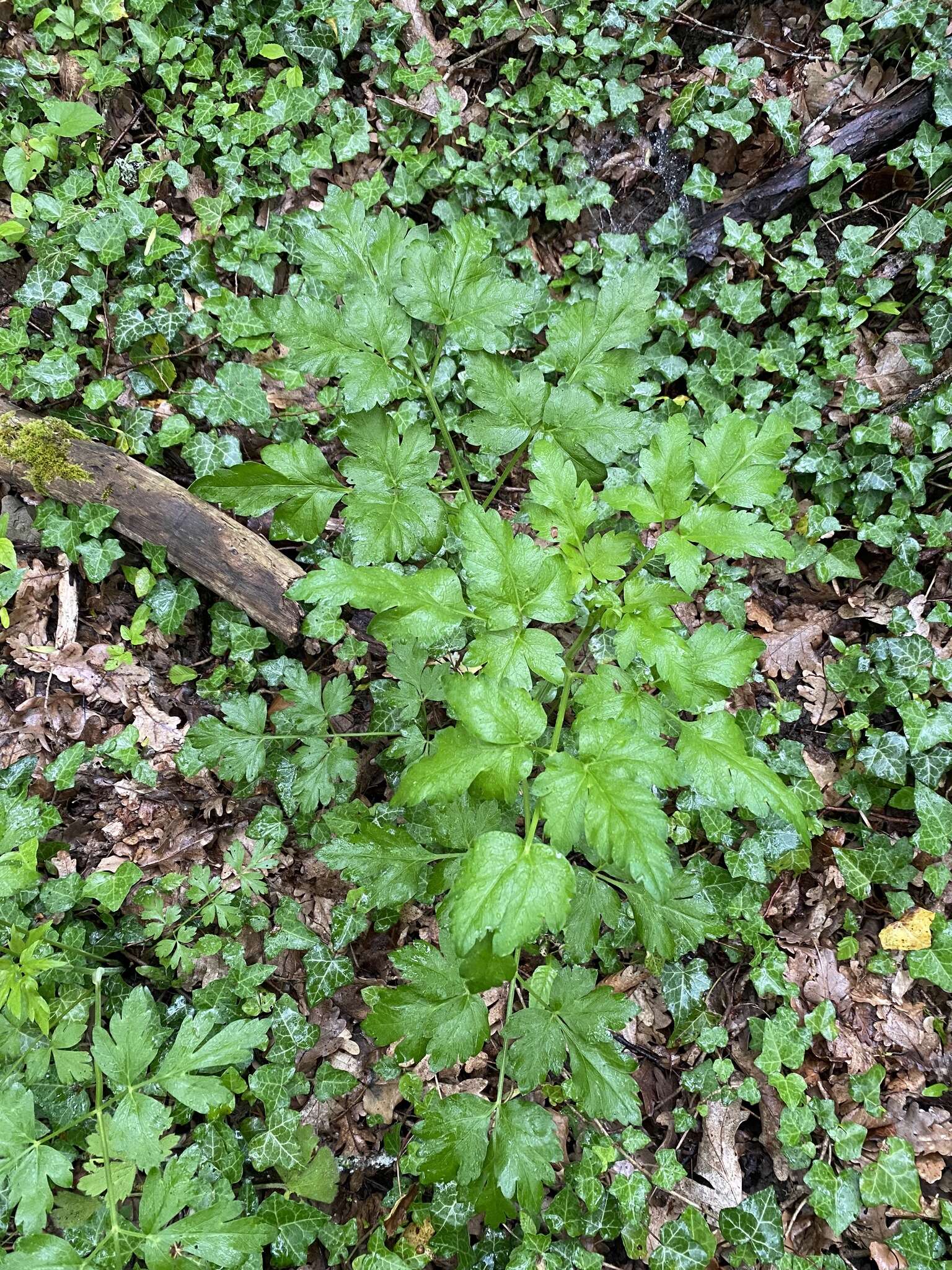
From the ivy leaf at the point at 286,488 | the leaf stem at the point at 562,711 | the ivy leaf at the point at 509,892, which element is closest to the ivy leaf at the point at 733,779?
the leaf stem at the point at 562,711

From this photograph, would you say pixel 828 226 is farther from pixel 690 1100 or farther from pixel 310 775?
Answer: pixel 690 1100

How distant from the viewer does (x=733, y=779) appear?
1984 mm

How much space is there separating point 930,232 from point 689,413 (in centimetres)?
122

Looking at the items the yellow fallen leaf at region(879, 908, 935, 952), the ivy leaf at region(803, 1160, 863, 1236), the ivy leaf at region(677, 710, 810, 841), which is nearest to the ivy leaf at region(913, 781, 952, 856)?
the yellow fallen leaf at region(879, 908, 935, 952)

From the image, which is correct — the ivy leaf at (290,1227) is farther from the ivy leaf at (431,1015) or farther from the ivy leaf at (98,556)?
the ivy leaf at (98,556)

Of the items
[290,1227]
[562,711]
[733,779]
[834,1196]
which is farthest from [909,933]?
[290,1227]

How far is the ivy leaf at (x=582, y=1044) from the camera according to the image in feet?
7.48

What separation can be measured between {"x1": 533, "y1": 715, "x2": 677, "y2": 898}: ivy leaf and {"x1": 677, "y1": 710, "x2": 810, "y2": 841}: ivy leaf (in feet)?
0.44

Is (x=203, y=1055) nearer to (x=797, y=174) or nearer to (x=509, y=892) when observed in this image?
(x=509, y=892)

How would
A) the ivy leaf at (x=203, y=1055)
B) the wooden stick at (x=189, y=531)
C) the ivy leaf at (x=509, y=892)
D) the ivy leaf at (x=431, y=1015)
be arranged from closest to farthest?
the ivy leaf at (x=509, y=892)
the ivy leaf at (x=431, y=1015)
the ivy leaf at (x=203, y=1055)
the wooden stick at (x=189, y=531)

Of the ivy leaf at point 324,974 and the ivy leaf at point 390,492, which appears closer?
the ivy leaf at point 390,492

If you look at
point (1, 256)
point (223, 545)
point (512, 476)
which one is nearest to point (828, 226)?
point (512, 476)

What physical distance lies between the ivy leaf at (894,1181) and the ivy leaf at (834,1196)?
0.03 meters

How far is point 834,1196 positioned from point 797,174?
157 inches
